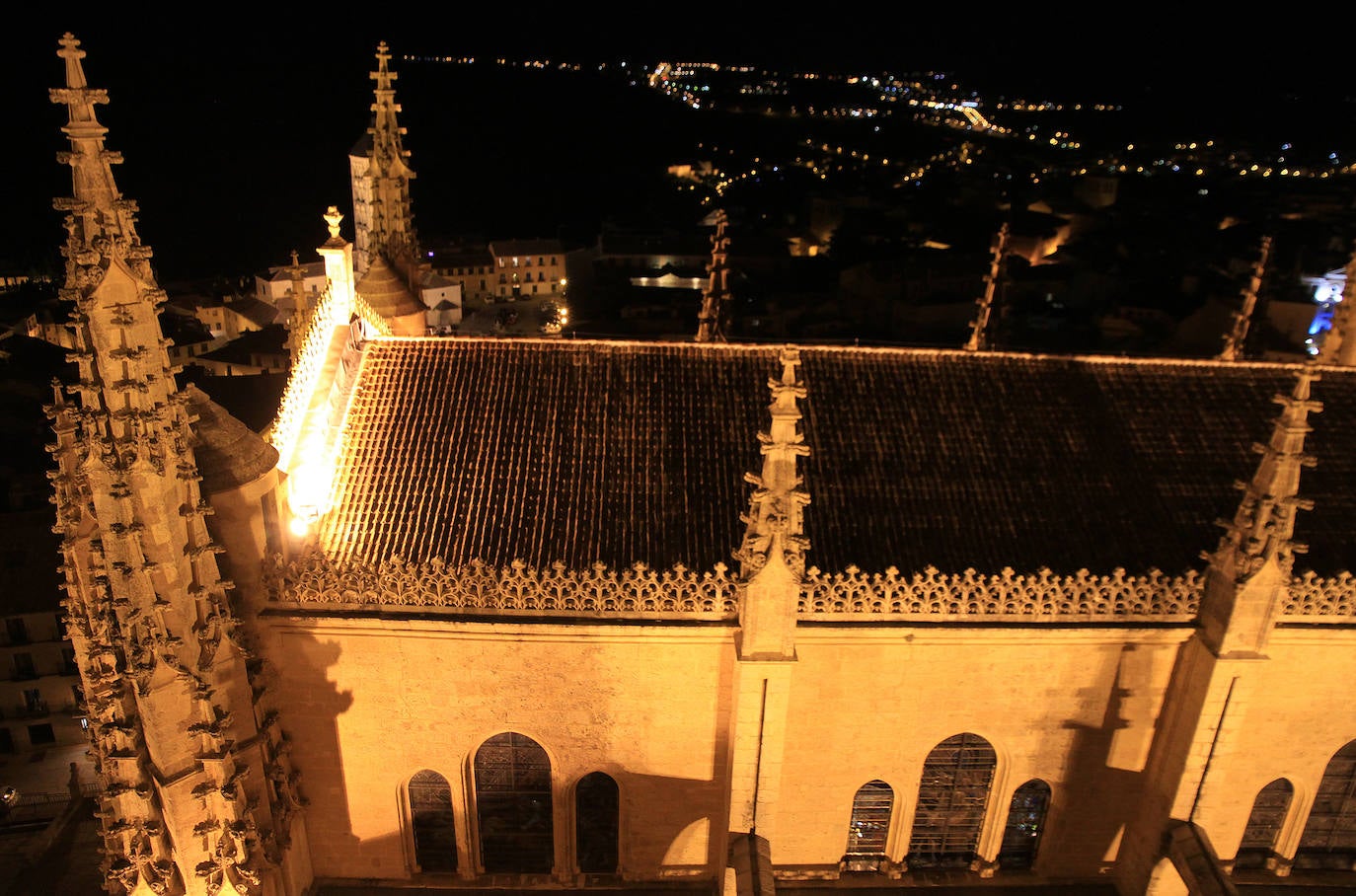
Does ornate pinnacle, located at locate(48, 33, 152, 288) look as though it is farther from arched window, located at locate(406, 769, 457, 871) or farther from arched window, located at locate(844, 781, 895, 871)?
arched window, located at locate(844, 781, 895, 871)

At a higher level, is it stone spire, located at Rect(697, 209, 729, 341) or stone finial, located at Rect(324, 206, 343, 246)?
stone finial, located at Rect(324, 206, 343, 246)

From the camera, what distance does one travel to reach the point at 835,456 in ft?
54.9

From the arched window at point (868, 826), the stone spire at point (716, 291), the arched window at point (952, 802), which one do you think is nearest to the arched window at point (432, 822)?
the arched window at point (868, 826)

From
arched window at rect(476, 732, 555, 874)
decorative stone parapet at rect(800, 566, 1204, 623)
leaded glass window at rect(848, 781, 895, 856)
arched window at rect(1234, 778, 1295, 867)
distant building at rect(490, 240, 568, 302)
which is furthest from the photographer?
distant building at rect(490, 240, 568, 302)

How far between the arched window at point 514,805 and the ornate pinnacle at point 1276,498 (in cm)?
1146

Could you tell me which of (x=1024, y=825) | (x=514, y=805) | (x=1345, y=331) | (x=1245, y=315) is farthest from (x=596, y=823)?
(x=1345, y=331)

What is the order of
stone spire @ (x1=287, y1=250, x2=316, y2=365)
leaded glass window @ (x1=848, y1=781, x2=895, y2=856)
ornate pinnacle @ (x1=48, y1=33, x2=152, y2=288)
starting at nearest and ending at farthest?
ornate pinnacle @ (x1=48, y1=33, x2=152, y2=288) < leaded glass window @ (x1=848, y1=781, x2=895, y2=856) < stone spire @ (x1=287, y1=250, x2=316, y2=365)

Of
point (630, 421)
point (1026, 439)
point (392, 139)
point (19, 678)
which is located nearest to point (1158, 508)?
point (1026, 439)

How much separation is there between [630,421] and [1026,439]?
729 cm

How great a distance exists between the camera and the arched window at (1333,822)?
54.1 feet

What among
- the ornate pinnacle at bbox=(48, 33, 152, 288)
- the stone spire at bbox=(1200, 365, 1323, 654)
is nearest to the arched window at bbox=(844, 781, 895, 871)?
the stone spire at bbox=(1200, 365, 1323, 654)

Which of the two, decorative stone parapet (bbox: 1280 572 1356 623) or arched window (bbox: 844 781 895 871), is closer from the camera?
decorative stone parapet (bbox: 1280 572 1356 623)

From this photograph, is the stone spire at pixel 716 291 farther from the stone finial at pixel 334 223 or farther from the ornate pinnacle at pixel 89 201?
the ornate pinnacle at pixel 89 201

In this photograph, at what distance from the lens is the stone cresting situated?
557 inches
